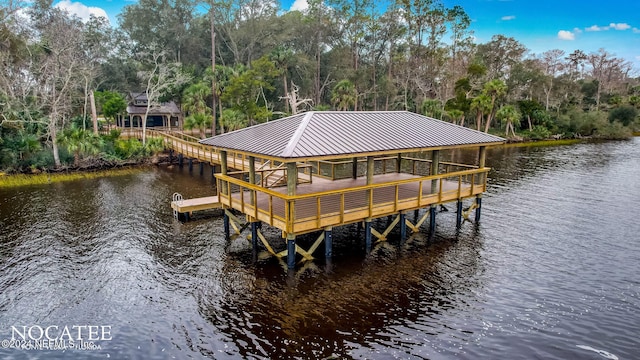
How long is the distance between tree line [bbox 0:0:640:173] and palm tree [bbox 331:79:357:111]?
191 millimetres

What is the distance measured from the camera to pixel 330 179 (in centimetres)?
1891

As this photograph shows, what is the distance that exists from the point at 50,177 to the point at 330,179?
2083 cm

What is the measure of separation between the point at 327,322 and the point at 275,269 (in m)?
3.53

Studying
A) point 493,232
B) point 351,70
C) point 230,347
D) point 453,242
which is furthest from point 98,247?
point 351,70

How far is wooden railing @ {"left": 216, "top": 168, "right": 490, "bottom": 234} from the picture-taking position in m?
13.0

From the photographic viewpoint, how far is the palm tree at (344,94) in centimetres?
4703

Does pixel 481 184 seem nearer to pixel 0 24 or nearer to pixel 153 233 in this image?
pixel 153 233

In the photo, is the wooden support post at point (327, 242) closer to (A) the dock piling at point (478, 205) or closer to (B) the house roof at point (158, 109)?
(A) the dock piling at point (478, 205)

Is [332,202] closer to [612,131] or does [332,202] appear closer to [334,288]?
[334,288]

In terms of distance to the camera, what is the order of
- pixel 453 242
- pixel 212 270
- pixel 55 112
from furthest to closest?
pixel 55 112, pixel 453 242, pixel 212 270

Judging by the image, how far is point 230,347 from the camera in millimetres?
9609

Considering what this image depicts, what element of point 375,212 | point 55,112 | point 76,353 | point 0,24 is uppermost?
point 0,24

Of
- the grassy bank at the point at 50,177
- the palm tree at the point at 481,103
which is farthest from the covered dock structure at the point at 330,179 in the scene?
the palm tree at the point at 481,103

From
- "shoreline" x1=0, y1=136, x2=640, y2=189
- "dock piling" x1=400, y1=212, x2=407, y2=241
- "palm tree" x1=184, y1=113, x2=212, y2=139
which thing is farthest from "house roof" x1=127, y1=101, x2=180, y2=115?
"dock piling" x1=400, y1=212, x2=407, y2=241
